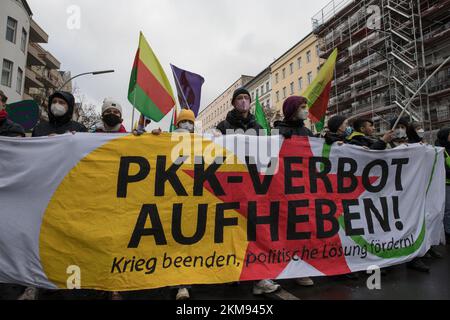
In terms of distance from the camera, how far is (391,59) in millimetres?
27172

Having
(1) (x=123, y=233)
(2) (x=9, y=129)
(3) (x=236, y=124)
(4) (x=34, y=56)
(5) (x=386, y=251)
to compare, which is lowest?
(5) (x=386, y=251)

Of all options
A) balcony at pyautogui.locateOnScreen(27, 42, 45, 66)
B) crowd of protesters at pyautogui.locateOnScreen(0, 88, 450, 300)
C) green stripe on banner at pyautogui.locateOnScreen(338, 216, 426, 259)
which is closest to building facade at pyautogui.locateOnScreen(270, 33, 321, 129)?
balcony at pyautogui.locateOnScreen(27, 42, 45, 66)

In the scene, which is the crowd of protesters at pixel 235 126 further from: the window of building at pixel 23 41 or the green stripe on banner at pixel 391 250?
the window of building at pixel 23 41

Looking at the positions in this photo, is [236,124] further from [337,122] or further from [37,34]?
[37,34]

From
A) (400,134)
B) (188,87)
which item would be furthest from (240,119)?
(400,134)

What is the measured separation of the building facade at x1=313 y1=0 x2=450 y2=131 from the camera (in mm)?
24703

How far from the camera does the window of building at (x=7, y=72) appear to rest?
74.8 ft

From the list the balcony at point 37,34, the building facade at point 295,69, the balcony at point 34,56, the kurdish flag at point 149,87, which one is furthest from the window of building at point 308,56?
the kurdish flag at point 149,87

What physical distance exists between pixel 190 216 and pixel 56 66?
41.1 m

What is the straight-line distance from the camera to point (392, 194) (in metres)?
3.96

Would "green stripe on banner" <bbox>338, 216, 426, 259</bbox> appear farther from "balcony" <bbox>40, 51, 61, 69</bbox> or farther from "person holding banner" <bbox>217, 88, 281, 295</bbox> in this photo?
"balcony" <bbox>40, 51, 61, 69</bbox>

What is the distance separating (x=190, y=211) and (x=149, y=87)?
2058 mm
